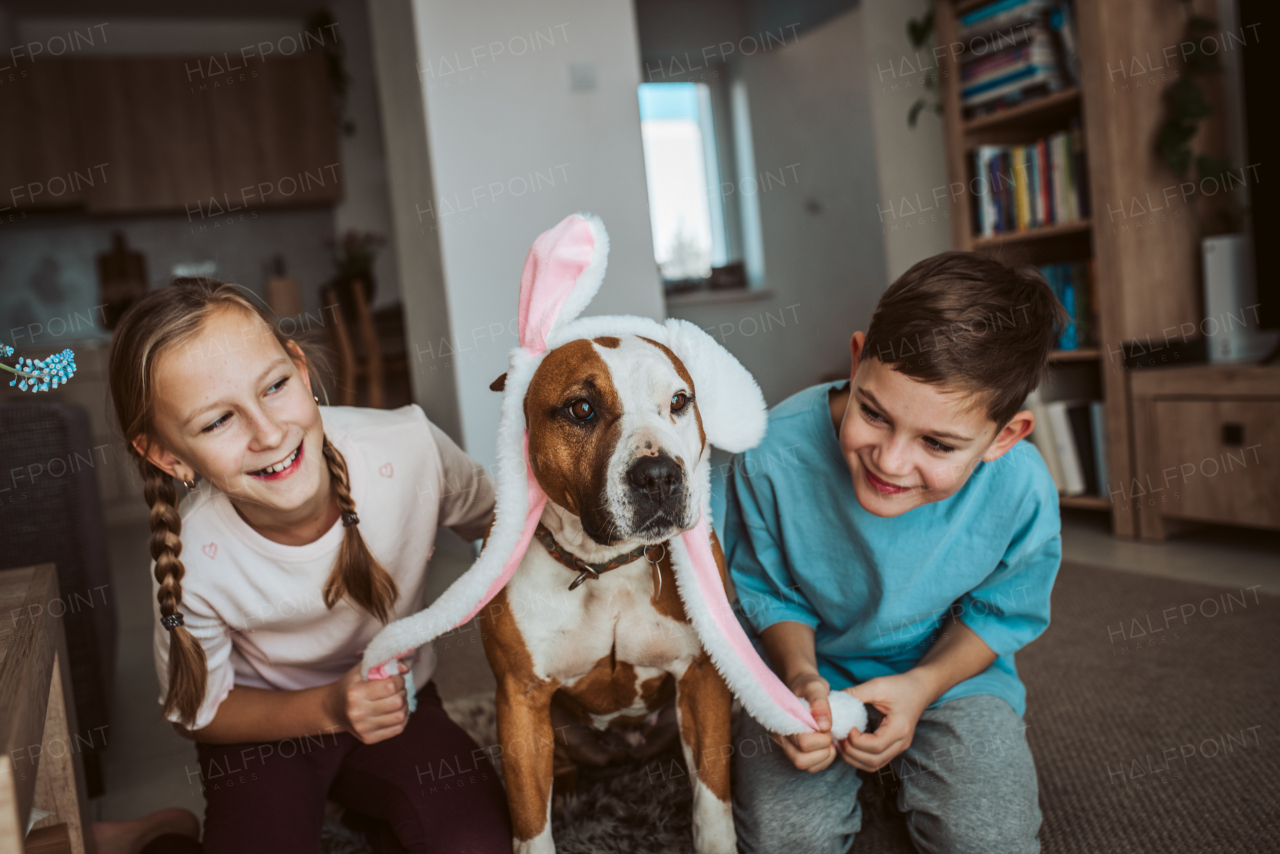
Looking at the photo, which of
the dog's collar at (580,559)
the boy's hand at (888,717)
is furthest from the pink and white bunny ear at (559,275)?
the boy's hand at (888,717)

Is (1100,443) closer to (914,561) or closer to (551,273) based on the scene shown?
(914,561)

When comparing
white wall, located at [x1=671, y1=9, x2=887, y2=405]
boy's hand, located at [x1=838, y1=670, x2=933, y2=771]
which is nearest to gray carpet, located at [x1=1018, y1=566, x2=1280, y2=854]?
boy's hand, located at [x1=838, y1=670, x2=933, y2=771]

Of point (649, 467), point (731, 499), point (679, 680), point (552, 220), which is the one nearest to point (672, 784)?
point (679, 680)

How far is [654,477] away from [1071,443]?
2.48 m

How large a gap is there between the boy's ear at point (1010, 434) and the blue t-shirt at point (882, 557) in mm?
63

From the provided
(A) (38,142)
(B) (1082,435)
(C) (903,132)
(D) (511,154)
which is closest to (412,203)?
(D) (511,154)

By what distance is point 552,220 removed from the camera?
Answer: 3.20m

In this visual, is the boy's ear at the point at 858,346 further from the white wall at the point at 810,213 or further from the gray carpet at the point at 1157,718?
the white wall at the point at 810,213

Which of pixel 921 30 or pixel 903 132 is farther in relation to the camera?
pixel 903 132

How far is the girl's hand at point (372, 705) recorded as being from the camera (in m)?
1.11

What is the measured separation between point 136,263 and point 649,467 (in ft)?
18.8

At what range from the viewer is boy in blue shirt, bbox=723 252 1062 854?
1.12 m

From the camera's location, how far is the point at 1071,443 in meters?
3.03

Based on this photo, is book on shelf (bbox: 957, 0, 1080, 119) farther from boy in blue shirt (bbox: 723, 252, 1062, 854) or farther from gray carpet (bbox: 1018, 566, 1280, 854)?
boy in blue shirt (bbox: 723, 252, 1062, 854)
